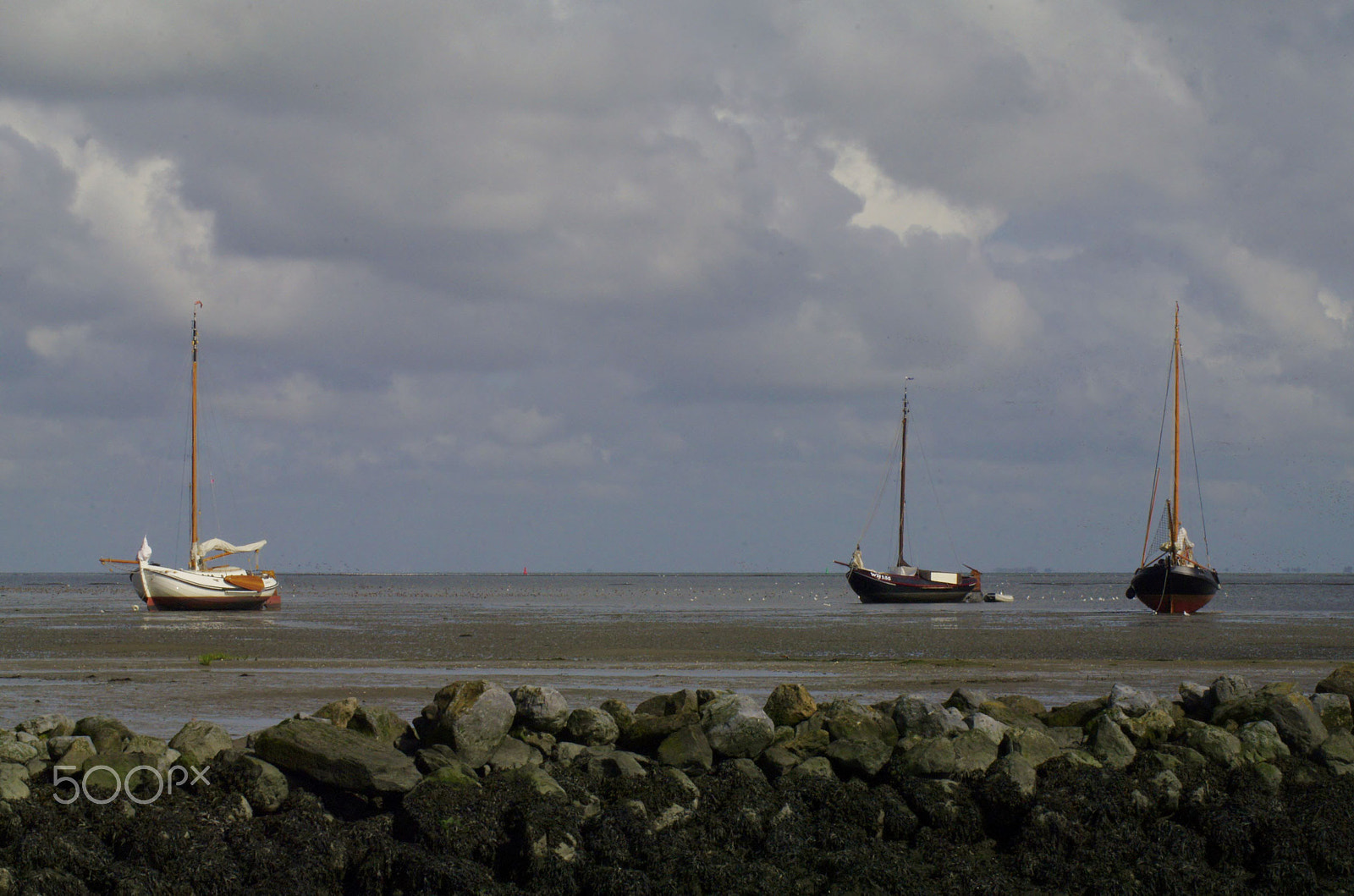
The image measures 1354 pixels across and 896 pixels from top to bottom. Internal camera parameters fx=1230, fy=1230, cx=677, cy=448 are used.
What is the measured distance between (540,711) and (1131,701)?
7.14 metres

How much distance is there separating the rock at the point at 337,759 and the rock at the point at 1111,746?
23.4ft

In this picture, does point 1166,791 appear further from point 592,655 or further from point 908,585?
point 908,585

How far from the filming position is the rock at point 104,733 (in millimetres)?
12977

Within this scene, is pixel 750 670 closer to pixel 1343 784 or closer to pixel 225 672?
pixel 225 672

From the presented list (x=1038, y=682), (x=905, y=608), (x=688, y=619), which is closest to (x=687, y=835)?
(x=1038, y=682)

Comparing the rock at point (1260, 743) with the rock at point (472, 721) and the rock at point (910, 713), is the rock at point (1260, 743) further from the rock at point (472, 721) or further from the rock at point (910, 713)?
the rock at point (472, 721)

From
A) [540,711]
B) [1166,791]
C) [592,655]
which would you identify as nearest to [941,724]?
[1166,791]

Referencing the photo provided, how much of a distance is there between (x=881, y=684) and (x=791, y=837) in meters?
11.5

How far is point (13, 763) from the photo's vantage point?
11938mm

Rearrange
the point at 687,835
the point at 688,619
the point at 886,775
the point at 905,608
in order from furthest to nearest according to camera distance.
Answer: the point at 905,608, the point at 688,619, the point at 886,775, the point at 687,835

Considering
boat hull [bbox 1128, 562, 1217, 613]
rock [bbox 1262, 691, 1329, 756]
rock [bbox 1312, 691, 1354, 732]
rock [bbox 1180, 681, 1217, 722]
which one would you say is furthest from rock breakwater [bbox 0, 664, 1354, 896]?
boat hull [bbox 1128, 562, 1217, 613]

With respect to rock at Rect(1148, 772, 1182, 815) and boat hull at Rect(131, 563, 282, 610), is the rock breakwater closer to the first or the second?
rock at Rect(1148, 772, 1182, 815)

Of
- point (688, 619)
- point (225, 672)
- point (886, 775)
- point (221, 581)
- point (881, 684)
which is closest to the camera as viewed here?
point (886, 775)

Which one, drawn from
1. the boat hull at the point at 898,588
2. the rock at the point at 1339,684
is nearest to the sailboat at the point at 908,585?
the boat hull at the point at 898,588
